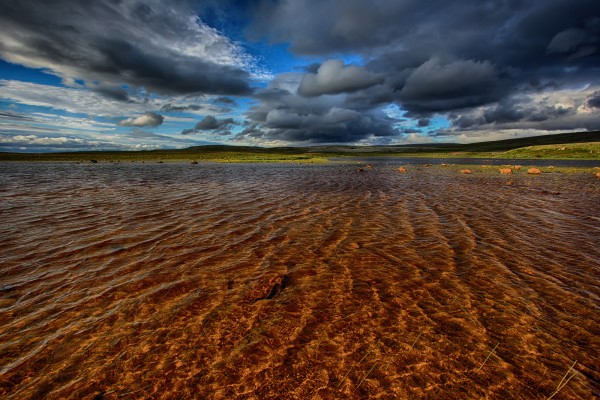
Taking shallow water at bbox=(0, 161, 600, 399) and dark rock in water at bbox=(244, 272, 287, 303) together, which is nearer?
shallow water at bbox=(0, 161, 600, 399)

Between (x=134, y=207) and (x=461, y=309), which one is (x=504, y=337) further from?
(x=134, y=207)

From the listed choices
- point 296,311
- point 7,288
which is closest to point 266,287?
point 296,311

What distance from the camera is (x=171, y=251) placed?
326 inches

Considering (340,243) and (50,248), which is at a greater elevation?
(50,248)

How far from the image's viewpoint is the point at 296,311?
17.6ft

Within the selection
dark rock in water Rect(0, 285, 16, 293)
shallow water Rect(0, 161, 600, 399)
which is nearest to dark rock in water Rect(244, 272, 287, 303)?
shallow water Rect(0, 161, 600, 399)

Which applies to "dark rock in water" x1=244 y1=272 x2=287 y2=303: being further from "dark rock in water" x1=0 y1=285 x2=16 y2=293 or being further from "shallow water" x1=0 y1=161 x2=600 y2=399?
"dark rock in water" x1=0 y1=285 x2=16 y2=293

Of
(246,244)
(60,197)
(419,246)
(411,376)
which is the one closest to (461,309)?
(411,376)

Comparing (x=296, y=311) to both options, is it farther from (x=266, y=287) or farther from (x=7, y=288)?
(x=7, y=288)

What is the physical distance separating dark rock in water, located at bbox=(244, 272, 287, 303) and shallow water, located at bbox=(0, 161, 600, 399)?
4 centimetres

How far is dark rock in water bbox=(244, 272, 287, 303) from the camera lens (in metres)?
5.82

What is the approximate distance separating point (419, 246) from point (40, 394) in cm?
883

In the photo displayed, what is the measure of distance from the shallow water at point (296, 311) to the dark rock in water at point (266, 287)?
0.04m

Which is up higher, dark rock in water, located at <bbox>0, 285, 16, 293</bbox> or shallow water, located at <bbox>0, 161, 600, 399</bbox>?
dark rock in water, located at <bbox>0, 285, 16, 293</bbox>
